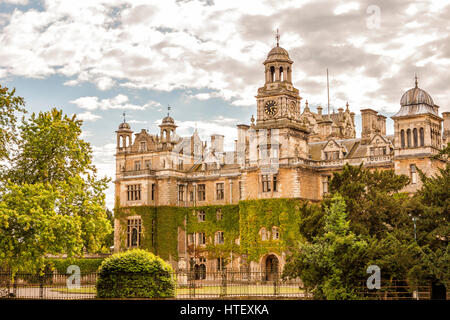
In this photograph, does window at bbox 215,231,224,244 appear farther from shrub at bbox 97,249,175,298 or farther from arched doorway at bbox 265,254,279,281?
shrub at bbox 97,249,175,298

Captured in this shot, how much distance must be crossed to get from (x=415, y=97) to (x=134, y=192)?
26.5 meters

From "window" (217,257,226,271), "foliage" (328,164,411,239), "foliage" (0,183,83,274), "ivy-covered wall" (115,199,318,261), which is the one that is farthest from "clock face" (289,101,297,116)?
"foliage" (0,183,83,274)

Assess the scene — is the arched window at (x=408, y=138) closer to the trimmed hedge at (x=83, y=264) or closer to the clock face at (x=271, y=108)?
the clock face at (x=271, y=108)

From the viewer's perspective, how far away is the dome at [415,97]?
48844 millimetres

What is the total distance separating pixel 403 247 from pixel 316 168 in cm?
2724

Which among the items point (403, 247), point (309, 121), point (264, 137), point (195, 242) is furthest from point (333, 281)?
point (309, 121)

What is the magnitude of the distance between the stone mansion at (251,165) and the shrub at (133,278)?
833 inches

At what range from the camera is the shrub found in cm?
3042

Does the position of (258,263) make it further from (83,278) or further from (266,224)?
(83,278)

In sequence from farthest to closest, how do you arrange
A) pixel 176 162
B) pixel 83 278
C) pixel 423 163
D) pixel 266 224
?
pixel 176 162 < pixel 83 278 < pixel 266 224 < pixel 423 163

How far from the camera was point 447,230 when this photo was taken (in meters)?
27.1

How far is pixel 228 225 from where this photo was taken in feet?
189

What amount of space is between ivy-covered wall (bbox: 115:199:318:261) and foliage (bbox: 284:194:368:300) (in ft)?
65.7

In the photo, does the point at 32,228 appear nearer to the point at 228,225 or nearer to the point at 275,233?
the point at 275,233
